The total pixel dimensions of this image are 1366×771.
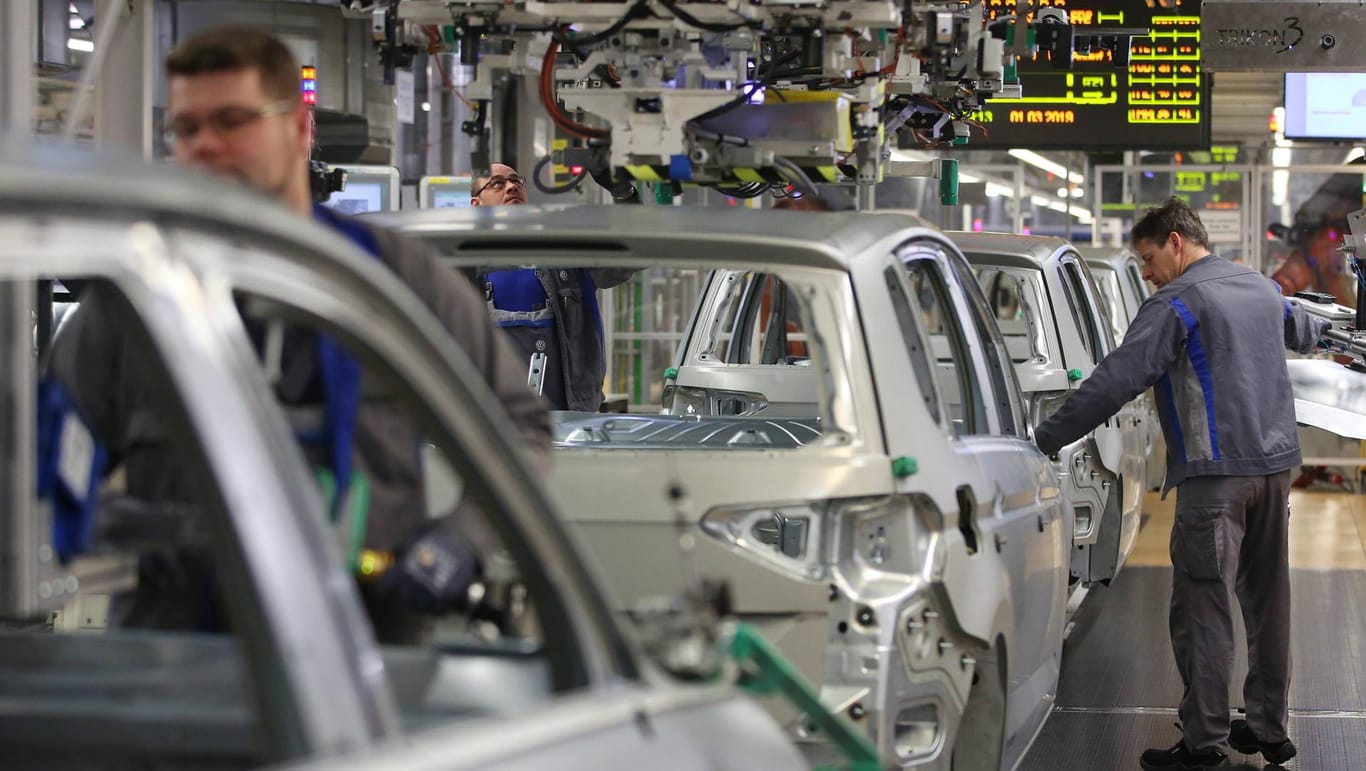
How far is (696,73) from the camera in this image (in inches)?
235

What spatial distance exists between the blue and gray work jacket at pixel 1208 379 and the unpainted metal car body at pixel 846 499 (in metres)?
1.62

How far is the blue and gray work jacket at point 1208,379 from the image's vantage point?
6.66 meters

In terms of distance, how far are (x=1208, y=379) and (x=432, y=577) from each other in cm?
478

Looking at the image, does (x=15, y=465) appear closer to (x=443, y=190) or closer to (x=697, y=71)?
(x=697, y=71)

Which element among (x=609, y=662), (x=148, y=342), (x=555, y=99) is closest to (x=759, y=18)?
(x=555, y=99)

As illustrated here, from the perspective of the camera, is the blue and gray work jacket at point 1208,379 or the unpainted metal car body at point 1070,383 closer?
the blue and gray work jacket at point 1208,379

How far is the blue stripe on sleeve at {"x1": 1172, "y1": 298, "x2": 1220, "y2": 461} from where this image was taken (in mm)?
6680

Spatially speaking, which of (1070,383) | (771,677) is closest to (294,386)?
(771,677)

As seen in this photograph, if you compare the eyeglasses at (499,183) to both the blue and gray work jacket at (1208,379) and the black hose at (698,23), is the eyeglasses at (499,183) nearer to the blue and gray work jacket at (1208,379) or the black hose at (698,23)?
the black hose at (698,23)

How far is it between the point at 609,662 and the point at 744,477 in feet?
6.25

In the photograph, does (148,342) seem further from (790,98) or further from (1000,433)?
(790,98)

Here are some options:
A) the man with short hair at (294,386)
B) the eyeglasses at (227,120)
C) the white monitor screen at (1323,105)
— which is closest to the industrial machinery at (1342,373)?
the man with short hair at (294,386)

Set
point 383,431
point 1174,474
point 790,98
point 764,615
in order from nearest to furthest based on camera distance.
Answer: point 383,431, point 764,615, point 790,98, point 1174,474

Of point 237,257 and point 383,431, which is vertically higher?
point 237,257
